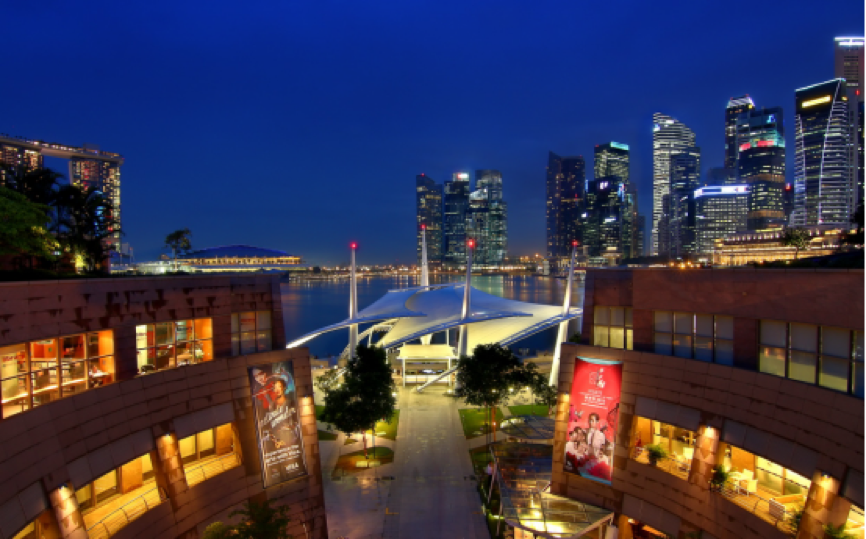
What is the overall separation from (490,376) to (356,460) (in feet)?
34.5

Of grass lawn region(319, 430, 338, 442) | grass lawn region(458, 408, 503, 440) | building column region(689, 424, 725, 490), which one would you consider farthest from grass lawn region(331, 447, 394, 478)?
building column region(689, 424, 725, 490)

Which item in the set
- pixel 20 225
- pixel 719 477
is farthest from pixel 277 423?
pixel 719 477

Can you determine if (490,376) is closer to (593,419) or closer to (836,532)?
(593,419)

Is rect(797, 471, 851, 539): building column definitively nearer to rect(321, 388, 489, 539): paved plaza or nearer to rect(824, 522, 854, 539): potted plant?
rect(824, 522, 854, 539): potted plant

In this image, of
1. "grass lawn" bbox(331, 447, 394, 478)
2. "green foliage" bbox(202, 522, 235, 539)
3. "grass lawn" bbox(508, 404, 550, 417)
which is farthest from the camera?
"grass lawn" bbox(508, 404, 550, 417)

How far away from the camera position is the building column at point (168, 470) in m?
18.1

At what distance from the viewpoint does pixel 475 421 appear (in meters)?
38.4

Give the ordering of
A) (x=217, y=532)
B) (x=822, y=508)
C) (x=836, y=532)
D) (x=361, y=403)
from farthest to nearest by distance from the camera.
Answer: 1. (x=361, y=403)
2. (x=217, y=532)
3. (x=822, y=508)
4. (x=836, y=532)

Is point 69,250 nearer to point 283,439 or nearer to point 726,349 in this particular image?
point 283,439

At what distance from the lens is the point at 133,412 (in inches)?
691

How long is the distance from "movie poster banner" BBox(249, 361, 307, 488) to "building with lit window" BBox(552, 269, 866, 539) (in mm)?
11200

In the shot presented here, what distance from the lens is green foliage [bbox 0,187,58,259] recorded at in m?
17.3

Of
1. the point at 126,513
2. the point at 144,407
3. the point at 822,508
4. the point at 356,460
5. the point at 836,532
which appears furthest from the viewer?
the point at 356,460

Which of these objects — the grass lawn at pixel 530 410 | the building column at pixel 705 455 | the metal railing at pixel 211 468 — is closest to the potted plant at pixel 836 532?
the building column at pixel 705 455
